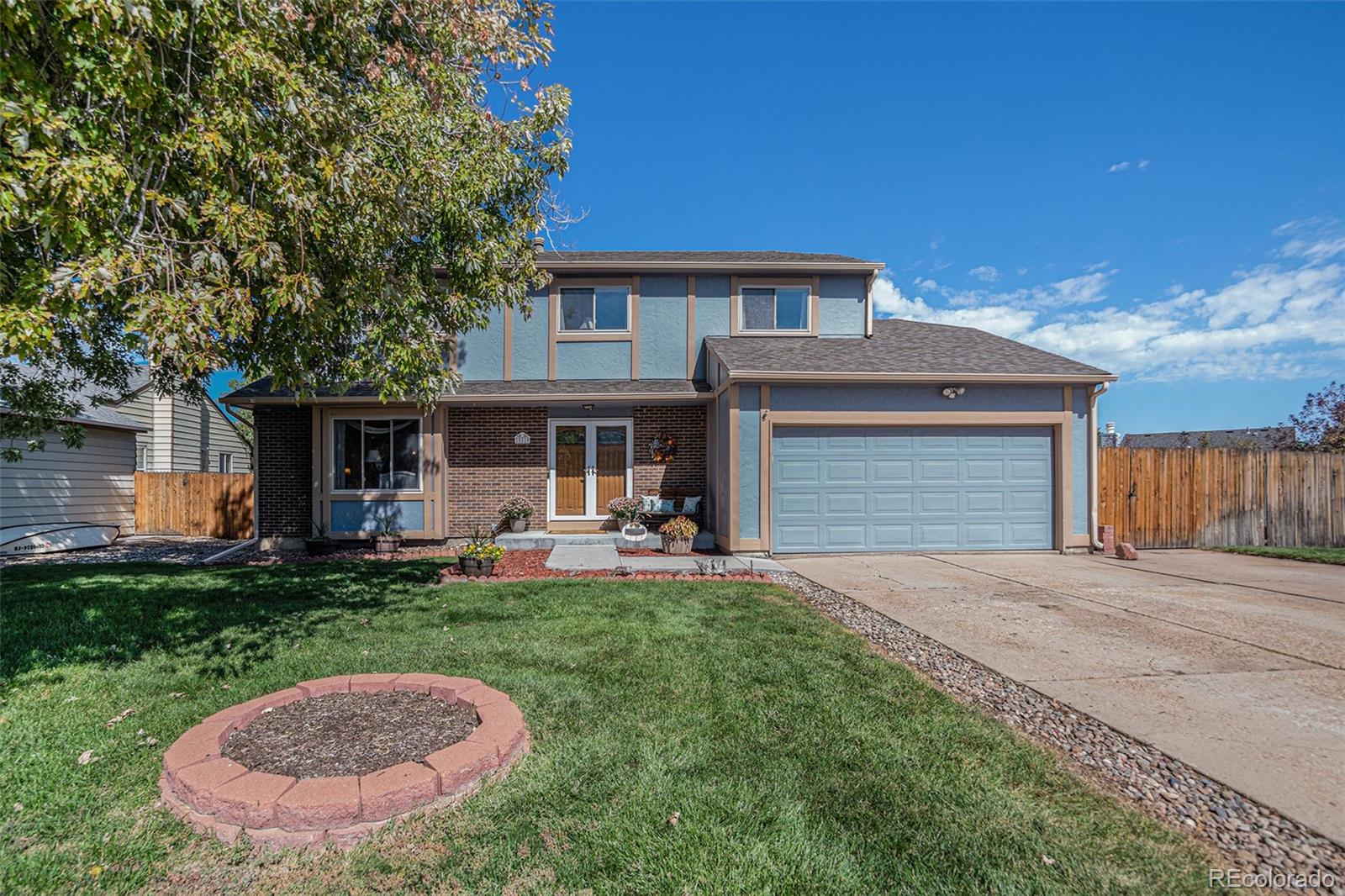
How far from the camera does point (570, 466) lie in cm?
1199

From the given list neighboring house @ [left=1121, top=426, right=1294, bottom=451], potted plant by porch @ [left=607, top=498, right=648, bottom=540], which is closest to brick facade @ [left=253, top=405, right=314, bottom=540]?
potted plant by porch @ [left=607, top=498, right=648, bottom=540]

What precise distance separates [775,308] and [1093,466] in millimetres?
6600

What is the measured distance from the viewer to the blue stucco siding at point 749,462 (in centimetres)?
1006

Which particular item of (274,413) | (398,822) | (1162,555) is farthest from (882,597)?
(274,413)

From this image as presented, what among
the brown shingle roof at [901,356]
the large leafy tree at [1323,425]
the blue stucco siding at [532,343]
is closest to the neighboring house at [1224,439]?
the large leafy tree at [1323,425]

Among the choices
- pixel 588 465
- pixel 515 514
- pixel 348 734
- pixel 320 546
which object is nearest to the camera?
pixel 348 734

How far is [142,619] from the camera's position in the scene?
19.1 ft

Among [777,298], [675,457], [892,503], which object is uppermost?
[777,298]

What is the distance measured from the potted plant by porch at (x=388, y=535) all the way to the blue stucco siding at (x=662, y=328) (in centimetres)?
568

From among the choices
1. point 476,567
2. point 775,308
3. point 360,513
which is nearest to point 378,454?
point 360,513

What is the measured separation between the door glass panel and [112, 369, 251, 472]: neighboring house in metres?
11.0

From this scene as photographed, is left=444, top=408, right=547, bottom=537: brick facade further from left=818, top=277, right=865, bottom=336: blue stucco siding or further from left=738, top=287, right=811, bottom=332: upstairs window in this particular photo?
left=818, top=277, right=865, bottom=336: blue stucco siding

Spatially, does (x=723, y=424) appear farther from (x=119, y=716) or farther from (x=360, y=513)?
(x=119, y=716)

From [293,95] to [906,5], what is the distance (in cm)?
881
